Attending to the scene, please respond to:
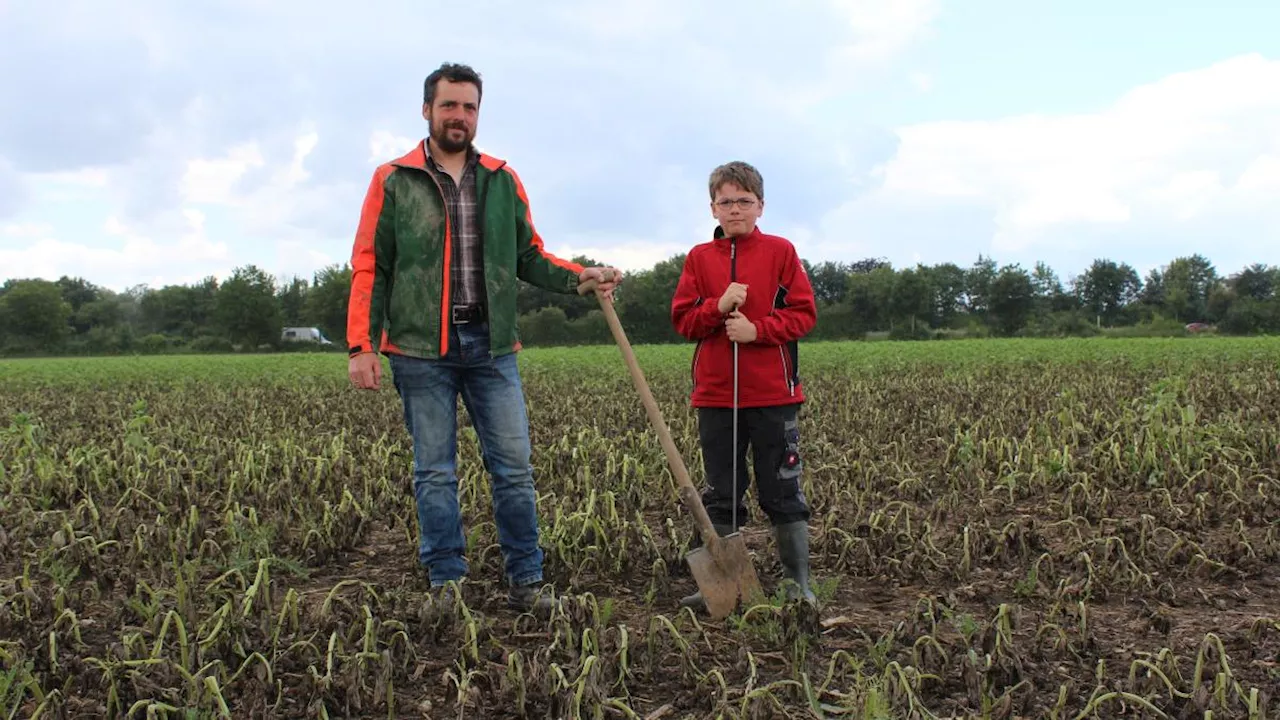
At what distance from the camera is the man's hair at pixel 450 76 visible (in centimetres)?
393

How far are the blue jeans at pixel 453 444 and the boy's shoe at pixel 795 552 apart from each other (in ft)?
3.41

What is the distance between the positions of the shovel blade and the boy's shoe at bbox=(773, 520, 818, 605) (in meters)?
0.21

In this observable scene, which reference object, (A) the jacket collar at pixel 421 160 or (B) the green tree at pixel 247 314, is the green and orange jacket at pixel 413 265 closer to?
(A) the jacket collar at pixel 421 160

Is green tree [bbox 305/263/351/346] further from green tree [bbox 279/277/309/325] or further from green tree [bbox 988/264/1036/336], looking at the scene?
green tree [bbox 988/264/1036/336]

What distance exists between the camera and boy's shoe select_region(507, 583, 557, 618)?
13.0ft

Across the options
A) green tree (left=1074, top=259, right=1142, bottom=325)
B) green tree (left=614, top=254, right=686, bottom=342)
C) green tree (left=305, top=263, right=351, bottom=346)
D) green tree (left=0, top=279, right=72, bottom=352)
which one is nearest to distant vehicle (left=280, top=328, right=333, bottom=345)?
green tree (left=305, top=263, right=351, bottom=346)

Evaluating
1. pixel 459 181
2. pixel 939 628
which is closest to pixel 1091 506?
pixel 939 628

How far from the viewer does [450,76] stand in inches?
155

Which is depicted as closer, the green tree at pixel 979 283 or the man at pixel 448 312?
the man at pixel 448 312

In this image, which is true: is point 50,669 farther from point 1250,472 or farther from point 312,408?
point 312,408

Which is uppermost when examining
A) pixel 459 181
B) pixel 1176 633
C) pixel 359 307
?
pixel 459 181

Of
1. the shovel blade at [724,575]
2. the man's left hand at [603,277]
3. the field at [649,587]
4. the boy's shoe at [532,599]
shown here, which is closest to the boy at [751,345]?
the shovel blade at [724,575]

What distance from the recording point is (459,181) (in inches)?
161

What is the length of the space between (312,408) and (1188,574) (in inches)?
386
